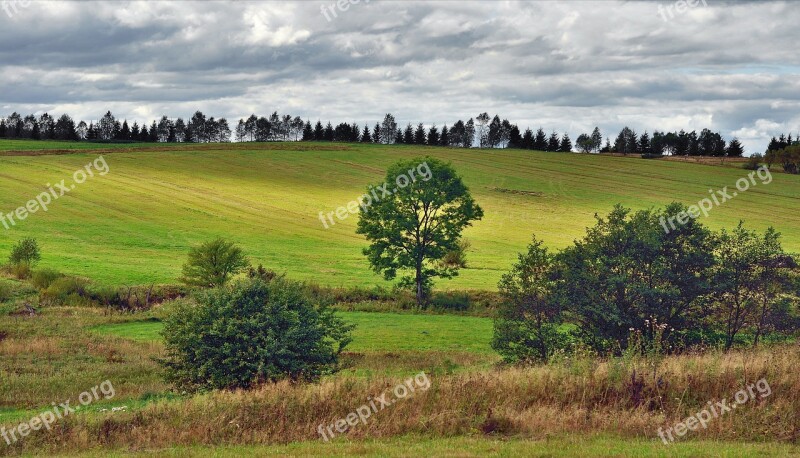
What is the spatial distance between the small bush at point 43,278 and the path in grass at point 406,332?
981 cm

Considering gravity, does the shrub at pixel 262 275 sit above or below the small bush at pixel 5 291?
above

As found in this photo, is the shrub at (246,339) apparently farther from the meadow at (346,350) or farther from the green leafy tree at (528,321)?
the green leafy tree at (528,321)

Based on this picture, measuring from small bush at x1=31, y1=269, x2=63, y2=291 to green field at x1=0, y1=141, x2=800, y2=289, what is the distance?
3.32 meters

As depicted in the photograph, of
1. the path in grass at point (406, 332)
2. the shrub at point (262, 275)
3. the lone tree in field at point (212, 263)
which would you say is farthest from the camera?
the lone tree in field at point (212, 263)

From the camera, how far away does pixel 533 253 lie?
31516 mm

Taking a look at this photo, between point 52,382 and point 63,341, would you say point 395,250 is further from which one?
point 52,382

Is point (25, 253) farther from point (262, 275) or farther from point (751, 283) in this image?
point (751, 283)

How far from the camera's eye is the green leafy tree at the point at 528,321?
28891 mm

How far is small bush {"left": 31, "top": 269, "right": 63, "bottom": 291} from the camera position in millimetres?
49812

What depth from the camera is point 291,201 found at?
97.1 m

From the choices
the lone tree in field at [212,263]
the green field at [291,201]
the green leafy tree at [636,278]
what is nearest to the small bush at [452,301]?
the green field at [291,201]

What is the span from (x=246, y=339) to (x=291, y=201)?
78747mm

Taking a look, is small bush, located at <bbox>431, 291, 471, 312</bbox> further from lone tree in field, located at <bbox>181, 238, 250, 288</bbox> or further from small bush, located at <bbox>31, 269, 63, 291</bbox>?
small bush, located at <bbox>31, 269, 63, 291</bbox>

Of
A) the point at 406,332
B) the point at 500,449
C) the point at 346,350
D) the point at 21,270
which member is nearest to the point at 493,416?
the point at 500,449
